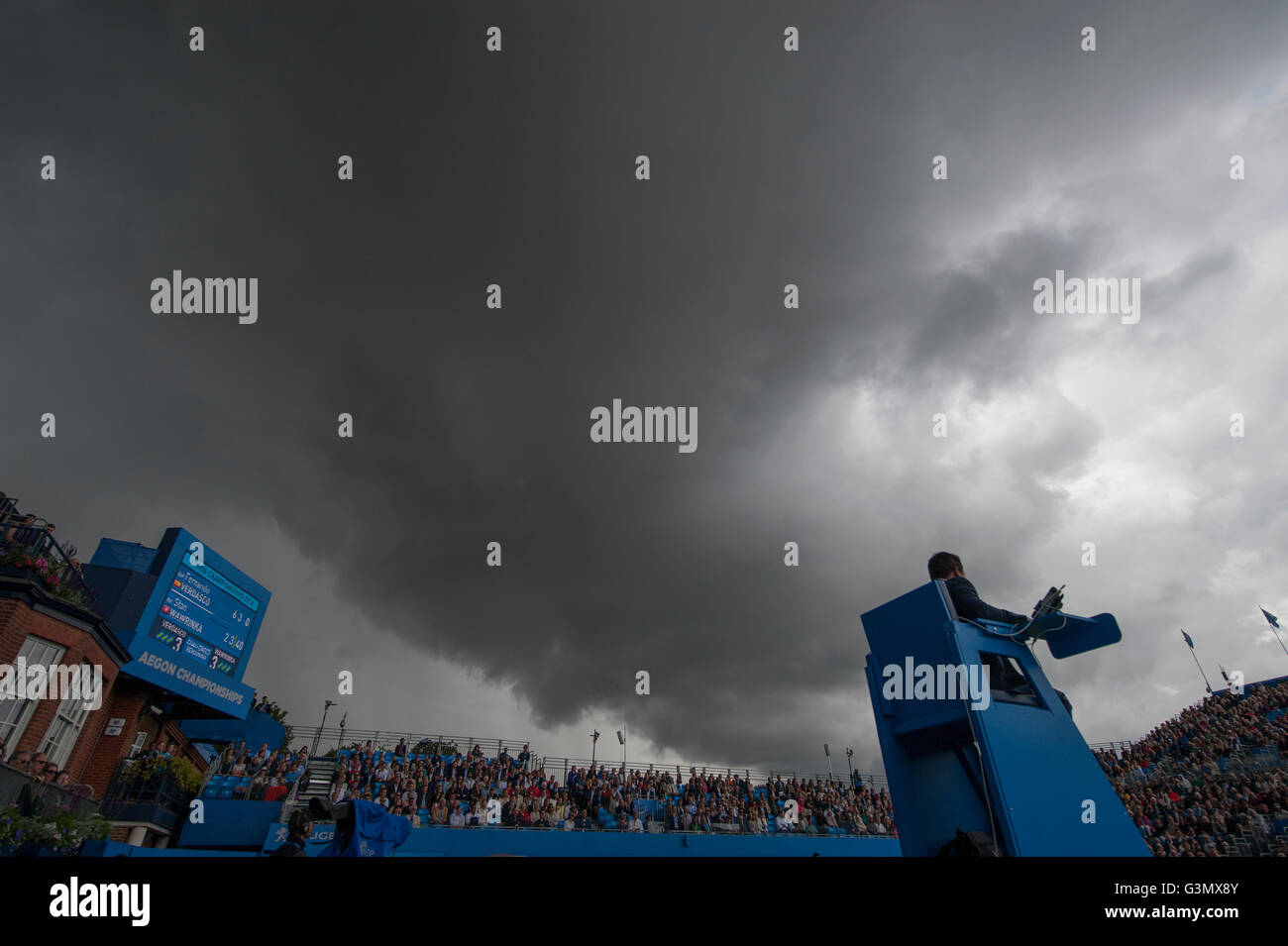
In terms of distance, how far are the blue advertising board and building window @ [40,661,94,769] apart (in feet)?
6.15

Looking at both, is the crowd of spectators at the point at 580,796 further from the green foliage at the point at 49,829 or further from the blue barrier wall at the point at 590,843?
the green foliage at the point at 49,829

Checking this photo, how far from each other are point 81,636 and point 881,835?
32142 millimetres

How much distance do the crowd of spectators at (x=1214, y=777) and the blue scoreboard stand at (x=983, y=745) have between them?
17.3 meters

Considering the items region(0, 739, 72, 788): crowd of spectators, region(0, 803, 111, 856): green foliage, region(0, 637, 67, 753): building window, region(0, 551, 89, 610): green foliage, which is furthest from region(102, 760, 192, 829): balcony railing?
region(0, 551, 89, 610): green foliage

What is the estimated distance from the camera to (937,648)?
5.27 metres

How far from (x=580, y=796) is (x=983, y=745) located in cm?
2470

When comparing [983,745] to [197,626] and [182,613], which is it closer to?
[182,613]

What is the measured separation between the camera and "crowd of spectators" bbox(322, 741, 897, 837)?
22828 millimetres
